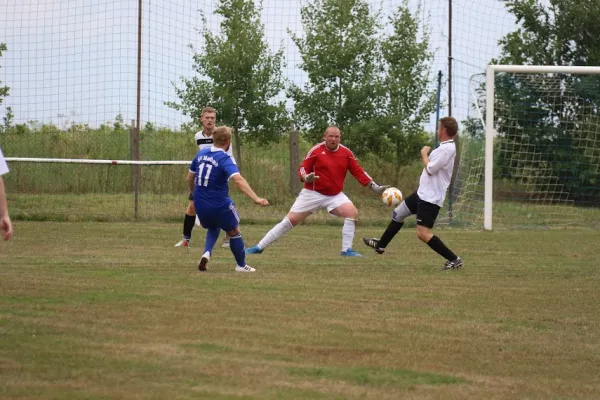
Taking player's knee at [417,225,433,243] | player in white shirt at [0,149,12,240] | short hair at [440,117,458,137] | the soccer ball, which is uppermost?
short hair at [440,117,458,137]

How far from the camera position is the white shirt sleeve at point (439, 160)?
13.6 metres

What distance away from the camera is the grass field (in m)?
6.55

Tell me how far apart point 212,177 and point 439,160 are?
305cm

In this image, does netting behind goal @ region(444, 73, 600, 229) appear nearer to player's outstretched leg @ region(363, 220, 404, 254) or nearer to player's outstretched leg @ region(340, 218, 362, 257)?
player's outstretched leg @ region(363, 220, 404, 254)

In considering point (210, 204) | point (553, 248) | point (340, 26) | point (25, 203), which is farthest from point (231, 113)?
point (210, 204)

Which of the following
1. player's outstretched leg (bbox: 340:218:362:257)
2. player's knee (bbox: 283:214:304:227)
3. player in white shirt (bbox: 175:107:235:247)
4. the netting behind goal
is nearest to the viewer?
player's knee (bbox: 283:214:304:227)

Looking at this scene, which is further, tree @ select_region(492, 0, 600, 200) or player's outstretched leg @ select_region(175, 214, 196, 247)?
tree @ select_region(492, 0, 600, 200)

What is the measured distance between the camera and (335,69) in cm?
2466

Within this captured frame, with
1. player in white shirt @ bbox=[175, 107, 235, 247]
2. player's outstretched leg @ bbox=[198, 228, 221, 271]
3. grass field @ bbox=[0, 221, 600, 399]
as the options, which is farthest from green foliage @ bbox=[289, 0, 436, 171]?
player's outstretched leg @ bbox=[198, 228, 221, 271]

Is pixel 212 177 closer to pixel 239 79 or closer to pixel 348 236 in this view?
pixel 348 236

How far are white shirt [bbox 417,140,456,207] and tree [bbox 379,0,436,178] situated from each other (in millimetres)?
11334

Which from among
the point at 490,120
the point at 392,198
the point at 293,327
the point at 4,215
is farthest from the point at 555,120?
the point at 4,215

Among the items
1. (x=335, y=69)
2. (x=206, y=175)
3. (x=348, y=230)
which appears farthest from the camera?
(x=335, y=69)

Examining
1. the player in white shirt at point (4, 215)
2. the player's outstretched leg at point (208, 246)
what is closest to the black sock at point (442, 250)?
the player's outstretched leg at point (208, 246)
